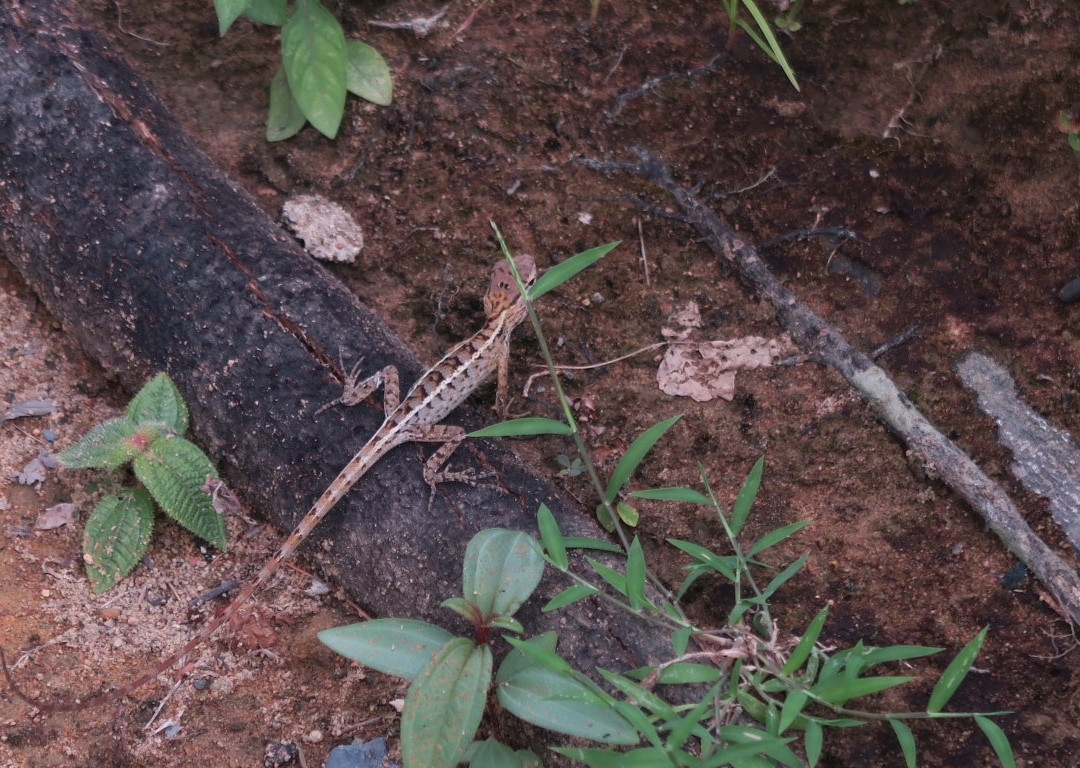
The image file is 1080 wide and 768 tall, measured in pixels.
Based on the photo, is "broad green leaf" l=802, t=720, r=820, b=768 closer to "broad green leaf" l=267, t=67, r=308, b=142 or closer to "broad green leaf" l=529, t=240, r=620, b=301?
"broad green leaf" l=529, t=240, r=620, b=301

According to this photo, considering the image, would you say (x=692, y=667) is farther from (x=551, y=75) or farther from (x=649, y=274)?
(x=551, y=75)

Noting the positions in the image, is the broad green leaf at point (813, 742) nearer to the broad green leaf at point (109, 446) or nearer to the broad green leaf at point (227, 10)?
the broad green leaf at point (109, 446)

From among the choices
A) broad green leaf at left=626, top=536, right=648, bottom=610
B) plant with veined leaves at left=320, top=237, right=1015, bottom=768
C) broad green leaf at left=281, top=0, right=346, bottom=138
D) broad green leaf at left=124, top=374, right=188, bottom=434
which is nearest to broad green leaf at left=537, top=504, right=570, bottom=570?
plant with veined leaves at left=320, top=237, right=1015, bottom=768

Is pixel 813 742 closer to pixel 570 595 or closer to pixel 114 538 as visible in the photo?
pixel 570 595

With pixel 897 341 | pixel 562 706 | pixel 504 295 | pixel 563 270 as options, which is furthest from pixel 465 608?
pixel 897 341

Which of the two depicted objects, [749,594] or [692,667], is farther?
[749,594]

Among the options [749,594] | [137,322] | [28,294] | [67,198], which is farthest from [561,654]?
[28,294]
